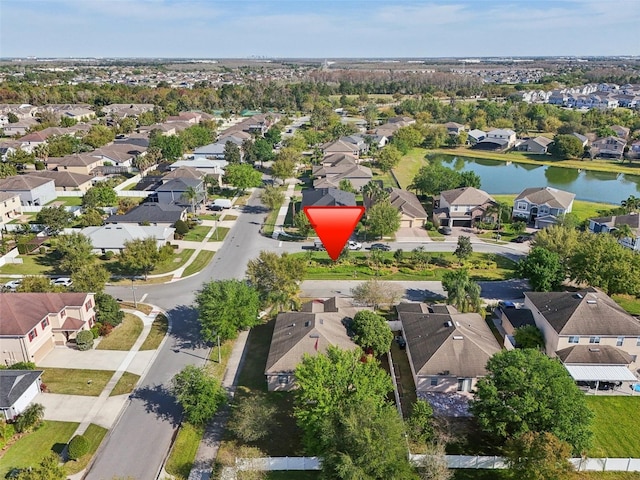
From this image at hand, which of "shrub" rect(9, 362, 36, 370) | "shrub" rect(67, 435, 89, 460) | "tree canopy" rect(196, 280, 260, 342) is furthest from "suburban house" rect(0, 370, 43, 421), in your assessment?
"tree canopy" rect(196, 280, 260, 342)

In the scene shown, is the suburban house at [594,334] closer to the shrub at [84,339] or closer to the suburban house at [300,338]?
the suburban house at [300,338]

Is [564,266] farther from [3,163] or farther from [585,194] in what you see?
[3,163]

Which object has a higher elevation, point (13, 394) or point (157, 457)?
point (13, 394)

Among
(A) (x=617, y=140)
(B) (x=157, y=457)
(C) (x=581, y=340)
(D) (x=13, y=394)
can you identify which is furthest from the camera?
(A) (x=617, y=140)

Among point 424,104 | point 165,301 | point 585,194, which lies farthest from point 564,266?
point 424,104

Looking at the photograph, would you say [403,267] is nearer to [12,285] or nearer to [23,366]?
[23,366]

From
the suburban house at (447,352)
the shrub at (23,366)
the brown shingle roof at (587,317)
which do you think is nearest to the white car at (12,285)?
the shrub at (23,366)
